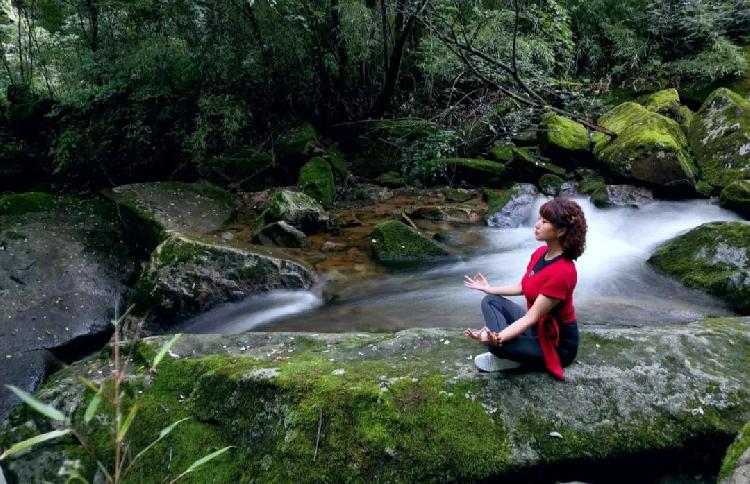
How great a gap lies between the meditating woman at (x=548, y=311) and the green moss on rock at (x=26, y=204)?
7821mm

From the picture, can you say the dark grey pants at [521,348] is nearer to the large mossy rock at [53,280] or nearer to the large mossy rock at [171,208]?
the large mossy rock at [53,280]

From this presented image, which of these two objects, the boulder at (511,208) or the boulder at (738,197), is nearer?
the boulder at (738,197)

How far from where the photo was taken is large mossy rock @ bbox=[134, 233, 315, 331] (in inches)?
219

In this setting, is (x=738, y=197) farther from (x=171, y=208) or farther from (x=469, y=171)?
(x=171, y=208)

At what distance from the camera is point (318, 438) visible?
2664mm

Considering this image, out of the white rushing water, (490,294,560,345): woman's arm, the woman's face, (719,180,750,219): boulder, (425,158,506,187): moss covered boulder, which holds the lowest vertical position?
the white rushing water

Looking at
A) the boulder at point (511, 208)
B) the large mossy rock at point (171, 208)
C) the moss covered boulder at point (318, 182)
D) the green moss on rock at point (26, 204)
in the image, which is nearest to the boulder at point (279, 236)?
the large mossy rock at point (171, 208)

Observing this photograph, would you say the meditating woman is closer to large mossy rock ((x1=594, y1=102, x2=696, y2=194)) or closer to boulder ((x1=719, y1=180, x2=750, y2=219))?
boulder ((x1=719, y1=180, x2=750, y2=219))

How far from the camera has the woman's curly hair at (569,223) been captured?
2.66m

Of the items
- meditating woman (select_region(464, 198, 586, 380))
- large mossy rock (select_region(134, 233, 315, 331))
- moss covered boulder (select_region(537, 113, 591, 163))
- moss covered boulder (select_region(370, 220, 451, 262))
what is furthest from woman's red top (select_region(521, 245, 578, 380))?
moss covered boulder (select_region(537, 113, 591, 163))

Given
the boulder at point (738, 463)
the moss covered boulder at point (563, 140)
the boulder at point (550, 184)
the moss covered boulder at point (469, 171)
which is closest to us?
the boulder at point (738, 463)

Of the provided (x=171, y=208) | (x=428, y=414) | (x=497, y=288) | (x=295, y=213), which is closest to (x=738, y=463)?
(x=428, y=414)

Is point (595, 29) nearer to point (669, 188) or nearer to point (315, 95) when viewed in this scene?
point (669, 188)

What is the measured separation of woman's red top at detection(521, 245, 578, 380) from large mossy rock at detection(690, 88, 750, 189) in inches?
275
